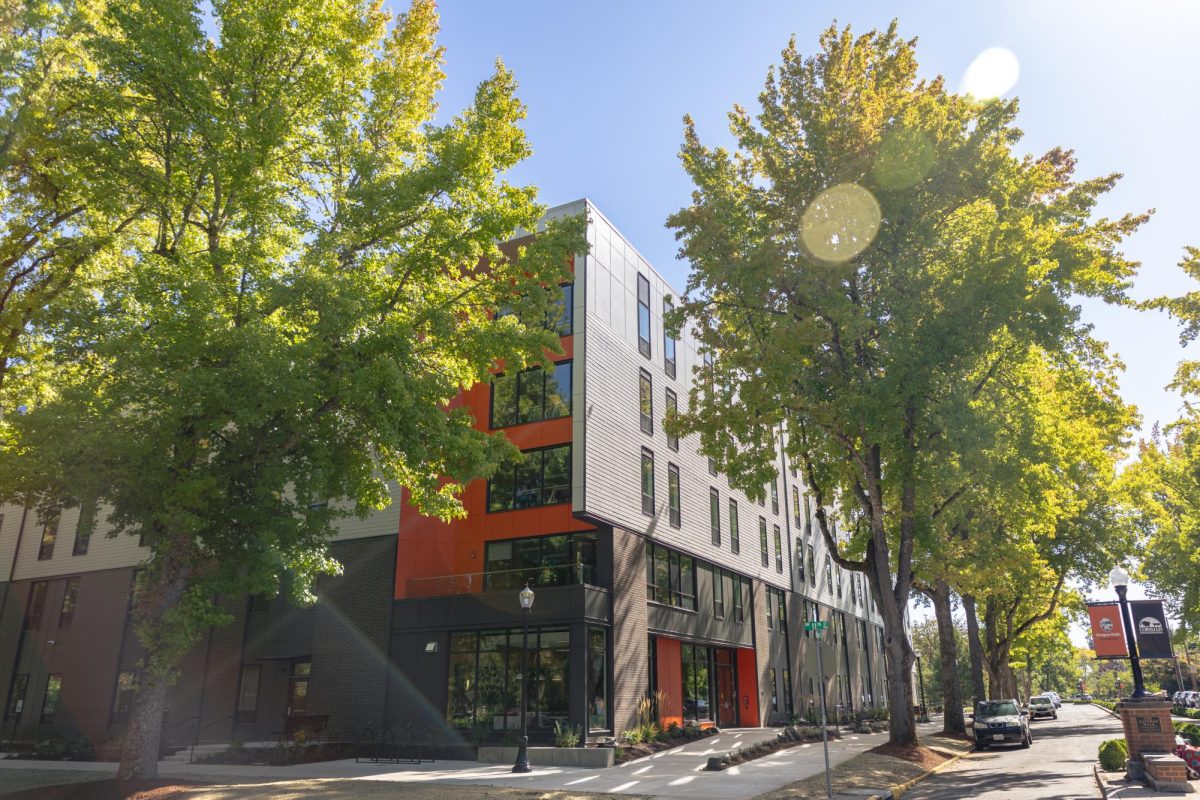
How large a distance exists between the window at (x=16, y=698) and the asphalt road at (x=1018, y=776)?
35.4 m

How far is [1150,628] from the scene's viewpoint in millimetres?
14477

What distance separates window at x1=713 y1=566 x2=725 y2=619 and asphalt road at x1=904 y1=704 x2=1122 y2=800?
10.2 m

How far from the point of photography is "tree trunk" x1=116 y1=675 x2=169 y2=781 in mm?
12867

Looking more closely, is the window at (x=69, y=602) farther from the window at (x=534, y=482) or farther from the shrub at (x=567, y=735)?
the shrub at (x=567, y=735)

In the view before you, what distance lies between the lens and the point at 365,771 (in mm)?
17750

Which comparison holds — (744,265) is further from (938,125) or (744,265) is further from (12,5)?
(12,5)

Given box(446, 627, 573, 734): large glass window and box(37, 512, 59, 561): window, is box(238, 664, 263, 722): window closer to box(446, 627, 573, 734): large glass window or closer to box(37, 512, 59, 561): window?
box(446, 627, 573, 734): large glass window

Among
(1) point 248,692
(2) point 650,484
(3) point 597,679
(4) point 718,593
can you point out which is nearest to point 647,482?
(2) point 650,484

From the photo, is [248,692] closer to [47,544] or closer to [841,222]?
[47,544]

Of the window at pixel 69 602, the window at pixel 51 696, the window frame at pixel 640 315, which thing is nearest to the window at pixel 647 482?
the window frame at pixel 640 315

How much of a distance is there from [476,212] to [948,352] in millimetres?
11107

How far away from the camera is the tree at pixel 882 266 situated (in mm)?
17422

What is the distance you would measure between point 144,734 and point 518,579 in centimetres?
1110

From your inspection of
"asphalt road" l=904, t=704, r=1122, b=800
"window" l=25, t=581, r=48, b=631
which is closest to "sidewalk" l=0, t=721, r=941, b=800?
"asphalt road" l=904, t=704, r=1122, b=800
